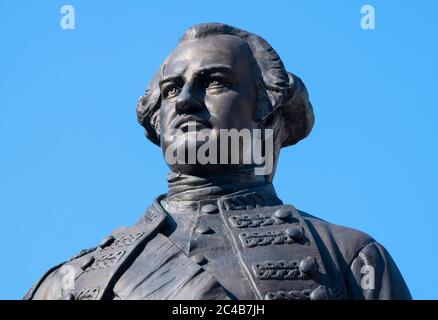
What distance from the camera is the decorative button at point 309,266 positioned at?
1579 cm

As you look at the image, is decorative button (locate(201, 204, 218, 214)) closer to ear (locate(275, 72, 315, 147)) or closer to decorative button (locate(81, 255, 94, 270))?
decorative button (locate(81, 255, 94, 270))

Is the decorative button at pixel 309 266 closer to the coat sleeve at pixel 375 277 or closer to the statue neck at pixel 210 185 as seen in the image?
the coat sleeve at pixel 375 277

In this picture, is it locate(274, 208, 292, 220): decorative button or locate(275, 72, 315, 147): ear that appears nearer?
locate(274, 208, 292, 220): decorative button

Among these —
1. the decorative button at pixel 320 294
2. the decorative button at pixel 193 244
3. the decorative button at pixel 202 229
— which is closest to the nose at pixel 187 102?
the decorative button at pixel 202 229

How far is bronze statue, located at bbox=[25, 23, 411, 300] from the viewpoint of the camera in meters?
15.8

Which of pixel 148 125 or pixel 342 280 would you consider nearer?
pixel 342 280

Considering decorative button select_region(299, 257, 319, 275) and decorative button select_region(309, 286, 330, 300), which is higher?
decorative button select_region(299, 257, 319, 275)

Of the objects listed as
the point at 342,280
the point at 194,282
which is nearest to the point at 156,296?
the point at 194,282

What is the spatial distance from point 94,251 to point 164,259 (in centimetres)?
88

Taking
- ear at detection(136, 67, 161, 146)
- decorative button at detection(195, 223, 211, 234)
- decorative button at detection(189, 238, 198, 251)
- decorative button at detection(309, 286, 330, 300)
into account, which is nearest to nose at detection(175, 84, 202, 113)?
ear at detection(136, 67, 161, 146)
